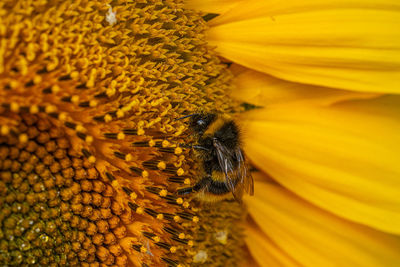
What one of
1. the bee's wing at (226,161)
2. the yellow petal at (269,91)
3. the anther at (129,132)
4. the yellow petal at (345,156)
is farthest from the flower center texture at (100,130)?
the yellow petal at (345,156)

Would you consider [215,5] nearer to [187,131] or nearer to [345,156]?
[187,131]

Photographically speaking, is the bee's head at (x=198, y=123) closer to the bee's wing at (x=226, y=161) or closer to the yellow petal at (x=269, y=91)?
the bee's wing at (x=226, y=161)

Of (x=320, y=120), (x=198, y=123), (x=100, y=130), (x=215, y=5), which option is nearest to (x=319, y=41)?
(x=320, y=120)

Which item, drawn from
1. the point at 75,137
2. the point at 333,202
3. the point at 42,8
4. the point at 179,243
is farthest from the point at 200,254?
the point at 42,8

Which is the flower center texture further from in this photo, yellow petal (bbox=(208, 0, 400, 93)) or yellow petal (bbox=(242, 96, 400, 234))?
yellow petal (bbox=(242, 96, 400, 234))

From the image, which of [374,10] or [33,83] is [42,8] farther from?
[374,10]
